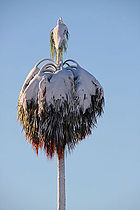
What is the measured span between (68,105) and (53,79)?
50.6 inches

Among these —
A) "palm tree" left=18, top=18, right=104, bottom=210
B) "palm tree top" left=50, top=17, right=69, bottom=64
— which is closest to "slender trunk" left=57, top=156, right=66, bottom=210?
"palm tree" left=18, top=18, right=104, bottom=210

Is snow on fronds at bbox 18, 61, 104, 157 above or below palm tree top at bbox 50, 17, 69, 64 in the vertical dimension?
below

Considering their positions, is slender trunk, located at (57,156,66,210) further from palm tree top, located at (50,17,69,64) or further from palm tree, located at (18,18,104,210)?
palm tree top, located at (50,17,69,64)

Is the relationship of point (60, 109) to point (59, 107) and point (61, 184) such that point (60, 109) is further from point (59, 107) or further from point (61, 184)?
point (61, 184)

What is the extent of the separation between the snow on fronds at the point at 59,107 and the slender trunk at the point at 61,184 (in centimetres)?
37

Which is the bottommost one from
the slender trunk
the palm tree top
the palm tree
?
the slender trunk

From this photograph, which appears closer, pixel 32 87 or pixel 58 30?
pixel 32 87

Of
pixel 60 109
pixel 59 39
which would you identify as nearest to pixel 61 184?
pixel 60 109

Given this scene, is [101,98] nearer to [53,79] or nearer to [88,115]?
[88,115]

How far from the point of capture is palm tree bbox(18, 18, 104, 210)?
19312 mm

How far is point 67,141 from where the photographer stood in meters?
Answer: 19.7

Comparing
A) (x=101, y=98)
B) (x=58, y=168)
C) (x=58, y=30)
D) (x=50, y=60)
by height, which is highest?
(x=58, y=30)

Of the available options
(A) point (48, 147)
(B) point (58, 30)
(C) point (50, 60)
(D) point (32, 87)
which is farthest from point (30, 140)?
(B) point (58, 30)

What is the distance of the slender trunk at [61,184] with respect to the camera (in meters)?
19.5
